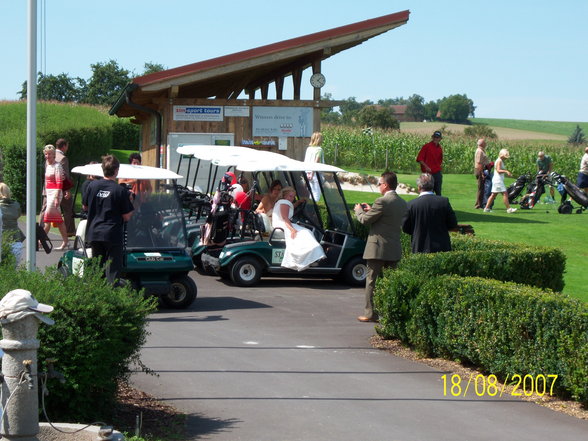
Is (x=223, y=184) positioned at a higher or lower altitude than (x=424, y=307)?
higher

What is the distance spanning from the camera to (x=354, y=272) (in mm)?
14531

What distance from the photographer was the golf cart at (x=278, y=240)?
14023mm

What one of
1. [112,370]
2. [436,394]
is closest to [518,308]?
[436,394]

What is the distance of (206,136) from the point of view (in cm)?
2078

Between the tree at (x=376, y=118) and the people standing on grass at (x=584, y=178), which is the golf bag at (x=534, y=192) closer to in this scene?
the people standing on grass at (x=584, y=178)

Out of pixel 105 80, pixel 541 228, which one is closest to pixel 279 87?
pixel 541 228

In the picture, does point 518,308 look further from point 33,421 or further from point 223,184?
point 223,184

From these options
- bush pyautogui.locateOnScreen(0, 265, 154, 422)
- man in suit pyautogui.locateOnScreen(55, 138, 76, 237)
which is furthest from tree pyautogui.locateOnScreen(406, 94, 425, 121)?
bush pyautogui.locateOnScreen(0, 265, 154, 422)

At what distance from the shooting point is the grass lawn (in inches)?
623

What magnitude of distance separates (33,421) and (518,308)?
486 centimetres

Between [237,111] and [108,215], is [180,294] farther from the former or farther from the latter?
[237,111]

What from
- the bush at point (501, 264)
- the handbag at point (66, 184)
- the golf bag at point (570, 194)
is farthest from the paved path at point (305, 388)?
the golf bag at point (570, 194)

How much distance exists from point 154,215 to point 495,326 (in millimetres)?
5151

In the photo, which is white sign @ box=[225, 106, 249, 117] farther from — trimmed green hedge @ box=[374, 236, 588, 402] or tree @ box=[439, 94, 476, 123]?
tree @ box=[439, 94, 476, 123]
